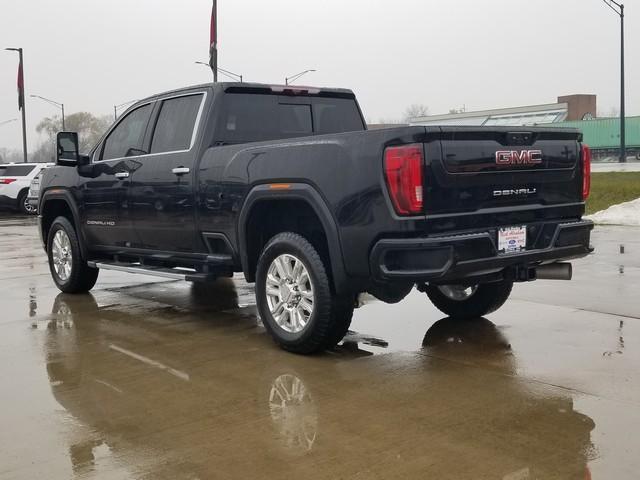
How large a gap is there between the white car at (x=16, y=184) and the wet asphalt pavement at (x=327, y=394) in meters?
17.7

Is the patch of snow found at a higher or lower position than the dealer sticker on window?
lower

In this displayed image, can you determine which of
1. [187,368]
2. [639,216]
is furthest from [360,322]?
[639,216]

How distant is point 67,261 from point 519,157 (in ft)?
17.2

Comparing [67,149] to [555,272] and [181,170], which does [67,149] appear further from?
Answer: [555,272]

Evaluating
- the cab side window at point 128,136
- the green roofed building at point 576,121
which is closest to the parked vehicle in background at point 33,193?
the cab side window at point 128,136

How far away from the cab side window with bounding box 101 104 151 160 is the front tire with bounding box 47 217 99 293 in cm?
99

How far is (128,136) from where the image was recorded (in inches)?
301

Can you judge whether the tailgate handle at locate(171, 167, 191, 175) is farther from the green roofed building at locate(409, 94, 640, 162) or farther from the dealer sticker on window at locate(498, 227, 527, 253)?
the green roofed building at locate(409, 94, 640, 162)

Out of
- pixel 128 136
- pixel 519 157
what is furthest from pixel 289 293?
pixel 128 136

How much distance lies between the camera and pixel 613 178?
22469mm

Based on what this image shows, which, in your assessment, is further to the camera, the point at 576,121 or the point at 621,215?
the point at 576,121

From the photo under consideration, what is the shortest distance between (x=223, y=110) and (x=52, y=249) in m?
3.23

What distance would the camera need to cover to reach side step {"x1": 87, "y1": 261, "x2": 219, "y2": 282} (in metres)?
6.35

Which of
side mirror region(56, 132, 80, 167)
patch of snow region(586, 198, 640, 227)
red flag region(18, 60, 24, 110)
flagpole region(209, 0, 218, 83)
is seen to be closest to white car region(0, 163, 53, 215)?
flagpole region(209, 0, 218, 83)
